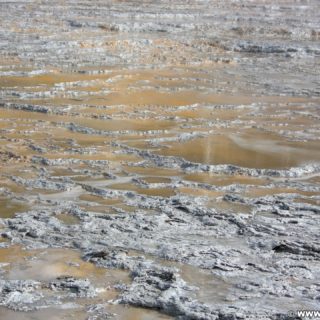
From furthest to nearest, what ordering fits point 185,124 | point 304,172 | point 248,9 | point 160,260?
point 248,9, point 185,124, point 304,172, point 160,260

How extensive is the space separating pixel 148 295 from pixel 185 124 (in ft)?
17.1

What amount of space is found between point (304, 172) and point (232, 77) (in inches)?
240

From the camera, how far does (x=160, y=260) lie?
4.60m

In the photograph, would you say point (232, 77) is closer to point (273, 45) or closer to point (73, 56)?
point (73, 56)

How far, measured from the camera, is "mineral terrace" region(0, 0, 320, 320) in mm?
4137

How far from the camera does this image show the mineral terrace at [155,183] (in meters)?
4.14

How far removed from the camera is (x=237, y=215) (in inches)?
217

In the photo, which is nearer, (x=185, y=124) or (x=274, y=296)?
(x=274, y=296)

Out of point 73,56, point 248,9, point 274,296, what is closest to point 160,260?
point 274,296

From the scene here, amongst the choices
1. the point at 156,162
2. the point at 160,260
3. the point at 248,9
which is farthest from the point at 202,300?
the point at 248,9

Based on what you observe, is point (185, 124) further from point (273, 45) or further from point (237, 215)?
point (273, 45)

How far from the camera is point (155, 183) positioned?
21.1 ft

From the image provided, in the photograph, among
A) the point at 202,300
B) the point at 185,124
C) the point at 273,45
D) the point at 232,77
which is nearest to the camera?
the point at 202,300

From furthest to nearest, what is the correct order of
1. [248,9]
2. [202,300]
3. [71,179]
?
[248,9] → [71,179] → [202,300]
